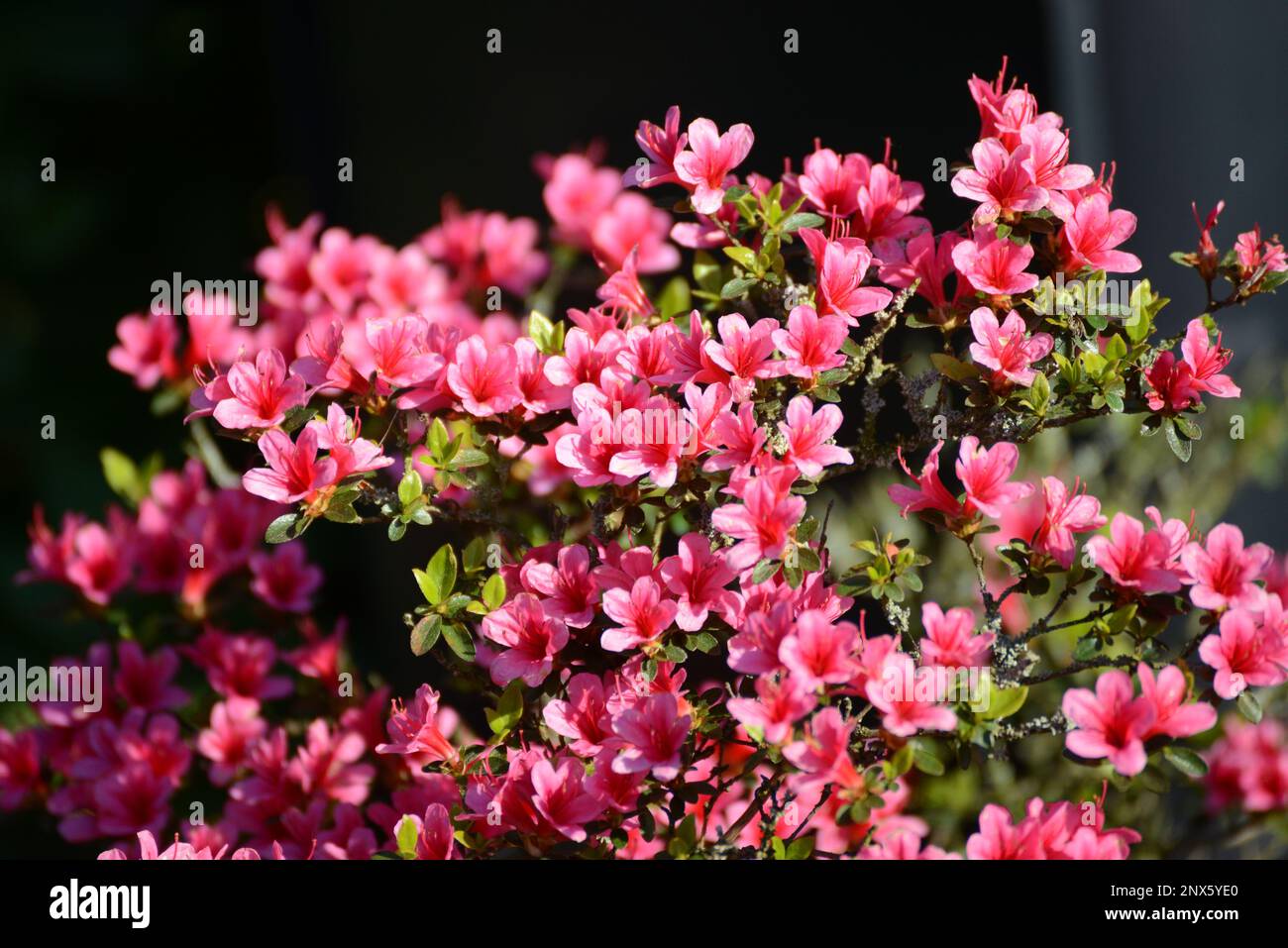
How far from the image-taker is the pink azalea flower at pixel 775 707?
3.58 feet

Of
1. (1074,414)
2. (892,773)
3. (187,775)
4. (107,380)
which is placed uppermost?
(107,380)

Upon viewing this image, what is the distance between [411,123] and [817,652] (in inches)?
95.4

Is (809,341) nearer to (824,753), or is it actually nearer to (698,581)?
(698,581)

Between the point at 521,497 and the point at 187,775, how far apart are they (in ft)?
2.03

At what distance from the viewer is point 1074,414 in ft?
4.22

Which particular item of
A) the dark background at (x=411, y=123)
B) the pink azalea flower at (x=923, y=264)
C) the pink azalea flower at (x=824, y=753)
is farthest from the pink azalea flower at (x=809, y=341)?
the dark background at (x=411, y=123)

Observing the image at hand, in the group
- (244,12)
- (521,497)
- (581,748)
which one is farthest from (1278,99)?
(244,12)

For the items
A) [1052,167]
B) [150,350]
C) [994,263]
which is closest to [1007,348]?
[994,263]

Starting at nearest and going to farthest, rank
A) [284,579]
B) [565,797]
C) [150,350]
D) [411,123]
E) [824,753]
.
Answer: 1. [824,753]
2. [565,797]
3. [284,579]
4. [150,350]
5. [411,123]

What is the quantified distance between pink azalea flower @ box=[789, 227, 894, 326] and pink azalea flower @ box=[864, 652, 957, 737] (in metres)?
0.36

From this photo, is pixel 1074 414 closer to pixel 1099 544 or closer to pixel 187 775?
pixel 1099 544

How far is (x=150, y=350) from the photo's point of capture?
1.81 m

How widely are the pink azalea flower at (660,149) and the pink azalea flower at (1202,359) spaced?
1.84ft

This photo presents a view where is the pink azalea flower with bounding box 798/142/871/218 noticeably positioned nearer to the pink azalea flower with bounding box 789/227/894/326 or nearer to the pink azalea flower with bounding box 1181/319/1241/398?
the pink azalea flower with bounding box 789/227/894/326
